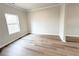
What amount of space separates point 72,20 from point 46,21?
181cm

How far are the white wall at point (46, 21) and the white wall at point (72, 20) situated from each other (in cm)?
77

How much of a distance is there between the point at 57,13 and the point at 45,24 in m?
1.19

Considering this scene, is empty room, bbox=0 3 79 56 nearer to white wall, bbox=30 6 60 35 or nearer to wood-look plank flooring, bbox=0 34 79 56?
white wall, bbox=30 6 60 35

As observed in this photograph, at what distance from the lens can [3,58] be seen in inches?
29.6

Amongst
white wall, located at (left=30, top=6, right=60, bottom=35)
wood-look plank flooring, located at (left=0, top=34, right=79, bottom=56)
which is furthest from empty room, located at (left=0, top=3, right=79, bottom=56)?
wood-look plank flooring, located at (left=0, top=34, right=79, bottom=56)

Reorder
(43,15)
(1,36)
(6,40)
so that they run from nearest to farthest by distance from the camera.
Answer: (1,36)
(6,40)
(43,15)

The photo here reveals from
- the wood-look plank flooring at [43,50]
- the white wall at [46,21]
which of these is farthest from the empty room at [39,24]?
the wood-look plank flooring at [43,50]

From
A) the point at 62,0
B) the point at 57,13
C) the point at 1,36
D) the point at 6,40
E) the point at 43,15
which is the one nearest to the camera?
the point at 62,0

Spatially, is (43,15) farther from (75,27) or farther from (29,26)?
(75,27)

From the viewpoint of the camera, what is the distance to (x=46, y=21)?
5.89 meters

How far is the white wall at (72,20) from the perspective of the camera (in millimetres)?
4836

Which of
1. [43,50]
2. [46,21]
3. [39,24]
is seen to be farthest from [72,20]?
Result: [43,50]

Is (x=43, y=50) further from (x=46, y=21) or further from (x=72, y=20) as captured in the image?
(x=46, y=21)

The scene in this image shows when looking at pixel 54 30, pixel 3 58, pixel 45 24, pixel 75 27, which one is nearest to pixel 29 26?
pixel 45 24
